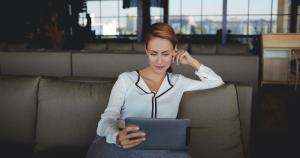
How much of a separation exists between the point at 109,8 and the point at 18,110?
408 inches

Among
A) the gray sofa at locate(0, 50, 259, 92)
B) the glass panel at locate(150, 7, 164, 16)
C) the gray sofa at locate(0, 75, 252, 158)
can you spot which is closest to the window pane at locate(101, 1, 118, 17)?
the glass panel at locate(150, 7, 164, 16)

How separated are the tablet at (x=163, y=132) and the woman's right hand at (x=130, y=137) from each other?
0.04m

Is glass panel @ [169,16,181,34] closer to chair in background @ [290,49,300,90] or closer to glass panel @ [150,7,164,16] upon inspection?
glass panel @ [150,7,164,16]

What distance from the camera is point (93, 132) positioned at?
2070 mm

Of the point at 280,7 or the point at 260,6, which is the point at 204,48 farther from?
the point at 280,7

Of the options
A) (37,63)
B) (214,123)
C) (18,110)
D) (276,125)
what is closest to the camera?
(214,123)

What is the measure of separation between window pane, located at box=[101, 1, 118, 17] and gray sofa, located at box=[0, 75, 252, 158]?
32.8ft

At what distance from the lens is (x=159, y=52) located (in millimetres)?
1815

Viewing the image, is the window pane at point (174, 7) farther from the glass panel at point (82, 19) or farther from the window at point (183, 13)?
the glass panel at point (82, 19)

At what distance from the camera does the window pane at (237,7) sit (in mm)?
10273

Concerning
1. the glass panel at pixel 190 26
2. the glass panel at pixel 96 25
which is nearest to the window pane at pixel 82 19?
the glass panel at pixel 96 25

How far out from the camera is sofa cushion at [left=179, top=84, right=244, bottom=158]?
6.29 feet

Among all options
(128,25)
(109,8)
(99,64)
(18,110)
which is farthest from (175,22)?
(18,110)

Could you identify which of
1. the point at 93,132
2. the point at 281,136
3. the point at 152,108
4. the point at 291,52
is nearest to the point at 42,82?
the point at 93,132
